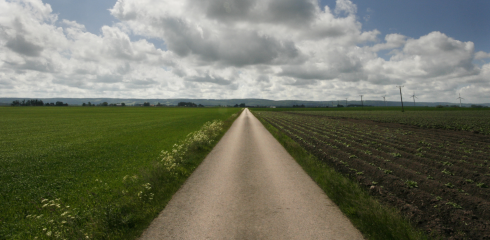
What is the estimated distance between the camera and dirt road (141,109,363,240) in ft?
20.7

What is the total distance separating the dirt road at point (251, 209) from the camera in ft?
20.7

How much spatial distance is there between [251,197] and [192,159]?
23.2 feet

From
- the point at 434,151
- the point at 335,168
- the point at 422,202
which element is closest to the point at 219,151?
the point at 335,168

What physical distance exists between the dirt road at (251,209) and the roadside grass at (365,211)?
320 millimetres

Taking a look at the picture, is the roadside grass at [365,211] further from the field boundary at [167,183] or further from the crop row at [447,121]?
the crop row at [447,121]

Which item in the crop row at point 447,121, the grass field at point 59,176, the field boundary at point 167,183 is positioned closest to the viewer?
the field boundary at point 167,183

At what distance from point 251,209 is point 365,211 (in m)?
3.55

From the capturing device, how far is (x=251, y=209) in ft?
25.4

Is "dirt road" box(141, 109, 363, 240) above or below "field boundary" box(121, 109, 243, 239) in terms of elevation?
below

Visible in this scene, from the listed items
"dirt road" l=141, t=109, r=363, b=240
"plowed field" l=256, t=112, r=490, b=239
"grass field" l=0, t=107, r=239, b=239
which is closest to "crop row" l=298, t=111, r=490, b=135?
"plowed field" l=256, t=112, r=490, b=239

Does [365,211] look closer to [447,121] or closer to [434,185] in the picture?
[434,185]

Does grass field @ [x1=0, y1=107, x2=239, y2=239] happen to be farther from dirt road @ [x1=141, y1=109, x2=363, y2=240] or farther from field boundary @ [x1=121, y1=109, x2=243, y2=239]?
dirt road @ [x1=141, y1=109, x2=363, y2=240]

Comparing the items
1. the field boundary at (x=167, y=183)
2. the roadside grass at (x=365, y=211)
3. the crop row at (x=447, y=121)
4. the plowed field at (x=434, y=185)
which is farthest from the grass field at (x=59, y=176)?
the crop row at (x=447, y=121)

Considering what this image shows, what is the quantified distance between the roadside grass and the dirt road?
0.32m
